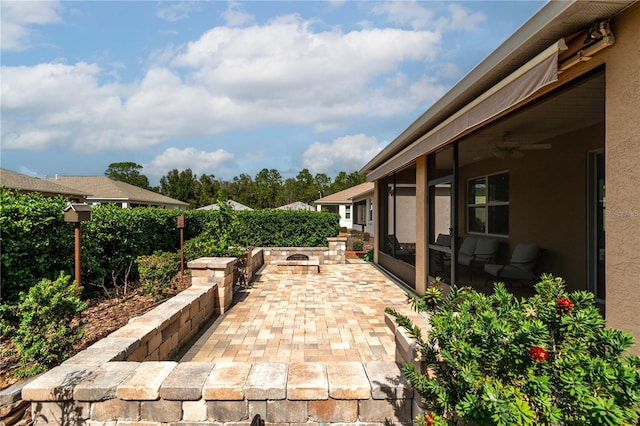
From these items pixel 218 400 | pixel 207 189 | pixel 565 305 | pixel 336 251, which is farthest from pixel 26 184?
pixel 207 189

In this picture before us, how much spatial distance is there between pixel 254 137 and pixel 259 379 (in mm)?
20367

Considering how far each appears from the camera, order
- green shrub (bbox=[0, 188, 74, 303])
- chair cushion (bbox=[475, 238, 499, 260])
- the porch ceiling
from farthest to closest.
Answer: chair cushion (bbox=[475, 238, 499, 260])
green shrub (bbox=[0, 188, 74, 303])
the porch ceiling

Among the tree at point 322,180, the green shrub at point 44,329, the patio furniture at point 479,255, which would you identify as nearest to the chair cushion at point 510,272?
the patio furniture at point 479,255

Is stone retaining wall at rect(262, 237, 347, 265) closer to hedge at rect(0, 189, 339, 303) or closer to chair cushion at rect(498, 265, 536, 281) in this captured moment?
hedge at rect(0, 189, 339, 303)

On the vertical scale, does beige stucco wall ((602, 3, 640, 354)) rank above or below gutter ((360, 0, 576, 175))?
below

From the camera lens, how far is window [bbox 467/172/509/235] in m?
7.67

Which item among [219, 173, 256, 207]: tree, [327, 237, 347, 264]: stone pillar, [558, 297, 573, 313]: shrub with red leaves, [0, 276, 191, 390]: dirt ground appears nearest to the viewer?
[558, 297, 573, 313]: shrub with red leaves

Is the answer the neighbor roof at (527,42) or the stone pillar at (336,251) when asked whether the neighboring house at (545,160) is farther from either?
the stone pillar at (336,251)

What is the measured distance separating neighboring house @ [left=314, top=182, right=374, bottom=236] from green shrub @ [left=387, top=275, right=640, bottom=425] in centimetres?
1581

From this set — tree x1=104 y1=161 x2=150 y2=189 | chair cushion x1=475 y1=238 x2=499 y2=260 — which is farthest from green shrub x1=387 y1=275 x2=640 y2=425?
tree x1=104 y1=161 x2=150 y2=189

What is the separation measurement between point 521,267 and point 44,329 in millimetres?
7188

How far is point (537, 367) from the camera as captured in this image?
4.68 feet

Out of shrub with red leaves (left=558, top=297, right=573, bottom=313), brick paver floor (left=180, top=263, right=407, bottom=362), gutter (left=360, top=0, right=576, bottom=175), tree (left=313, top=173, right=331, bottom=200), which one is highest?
tree (left=313, top=173, right=331, bottom=200)

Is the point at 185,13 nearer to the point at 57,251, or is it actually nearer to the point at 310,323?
the point at 57,251
